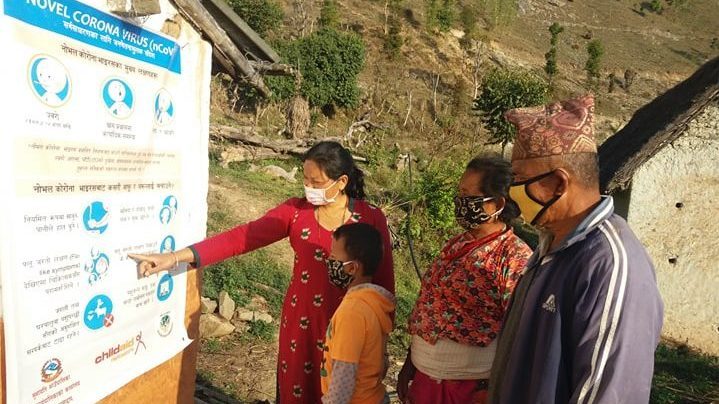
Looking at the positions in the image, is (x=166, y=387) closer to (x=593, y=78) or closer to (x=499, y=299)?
(x=499, y=299)

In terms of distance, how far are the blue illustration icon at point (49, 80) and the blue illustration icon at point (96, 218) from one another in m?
0.40

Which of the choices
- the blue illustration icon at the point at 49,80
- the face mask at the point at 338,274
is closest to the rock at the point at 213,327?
the face mask at the point at 338,274

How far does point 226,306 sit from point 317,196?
3694 millimetres

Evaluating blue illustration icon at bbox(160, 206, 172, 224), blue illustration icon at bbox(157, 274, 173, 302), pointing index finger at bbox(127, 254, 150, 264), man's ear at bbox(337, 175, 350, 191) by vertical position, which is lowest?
blue illustration icon at bbox(157, 274, 173, 302)

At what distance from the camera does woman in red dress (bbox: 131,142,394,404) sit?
2.62 metres

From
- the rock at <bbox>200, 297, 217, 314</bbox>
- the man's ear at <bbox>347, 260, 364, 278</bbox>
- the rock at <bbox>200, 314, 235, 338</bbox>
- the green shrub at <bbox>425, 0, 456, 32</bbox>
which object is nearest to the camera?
the man's ear at <bbox>347, 260, 364, 278</bbox>

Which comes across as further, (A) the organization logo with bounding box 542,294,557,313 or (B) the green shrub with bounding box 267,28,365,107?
(B) the green shrub with bounding box 267,28,365,107

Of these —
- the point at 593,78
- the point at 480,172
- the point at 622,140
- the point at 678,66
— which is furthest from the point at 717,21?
the point at 480,172

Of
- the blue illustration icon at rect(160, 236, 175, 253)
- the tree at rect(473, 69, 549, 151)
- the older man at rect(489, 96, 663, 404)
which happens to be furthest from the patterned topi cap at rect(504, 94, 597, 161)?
the tree at rect(473, 69, 549, 151)

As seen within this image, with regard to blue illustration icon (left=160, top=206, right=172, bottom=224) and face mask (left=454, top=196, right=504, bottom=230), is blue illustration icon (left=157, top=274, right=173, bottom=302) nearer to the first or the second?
blue illustration icon (left=160, top=206, right=172, bottom=224)

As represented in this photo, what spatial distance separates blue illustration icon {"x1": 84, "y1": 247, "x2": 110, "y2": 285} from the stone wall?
7.71 metres

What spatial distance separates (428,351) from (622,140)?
28.1 ft

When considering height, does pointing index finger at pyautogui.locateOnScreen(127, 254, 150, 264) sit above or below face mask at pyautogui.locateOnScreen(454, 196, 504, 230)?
below

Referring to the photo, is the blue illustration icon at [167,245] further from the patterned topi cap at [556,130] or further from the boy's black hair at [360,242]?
the patterned topi cap at [556,130]
